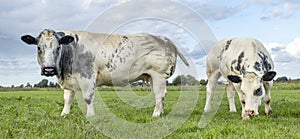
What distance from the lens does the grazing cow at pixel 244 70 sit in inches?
346

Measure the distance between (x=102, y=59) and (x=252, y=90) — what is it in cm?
379

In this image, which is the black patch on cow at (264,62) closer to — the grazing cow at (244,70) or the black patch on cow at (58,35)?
the grazing cow at (244,70)

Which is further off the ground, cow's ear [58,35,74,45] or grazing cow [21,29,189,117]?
cow's ear [58,35,74,45]

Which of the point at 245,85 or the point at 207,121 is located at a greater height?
the point at 245,85

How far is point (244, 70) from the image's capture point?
9523 mm

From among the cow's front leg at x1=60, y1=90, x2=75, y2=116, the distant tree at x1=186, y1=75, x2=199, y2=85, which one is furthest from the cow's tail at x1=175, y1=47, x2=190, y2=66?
the cow's front leg at x1=60, y1=90, x2=75, y2=116

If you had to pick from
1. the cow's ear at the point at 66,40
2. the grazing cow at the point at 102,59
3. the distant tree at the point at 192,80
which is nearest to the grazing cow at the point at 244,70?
the distant tree at the point at 192,80

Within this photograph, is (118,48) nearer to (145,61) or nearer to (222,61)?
(145,61)

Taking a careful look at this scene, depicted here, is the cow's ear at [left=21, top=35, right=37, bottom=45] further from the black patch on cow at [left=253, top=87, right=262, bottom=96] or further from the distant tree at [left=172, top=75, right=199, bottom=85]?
the black patch on cow at [left=253, top=87, right=262, bottom=96]

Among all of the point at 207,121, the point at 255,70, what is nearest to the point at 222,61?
the point at 255,70

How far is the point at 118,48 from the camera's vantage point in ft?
32.9

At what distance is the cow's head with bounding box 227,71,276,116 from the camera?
8.70m

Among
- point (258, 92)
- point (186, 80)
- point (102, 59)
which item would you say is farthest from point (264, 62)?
point (102, 59)

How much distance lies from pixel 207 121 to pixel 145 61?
8.38 ft
